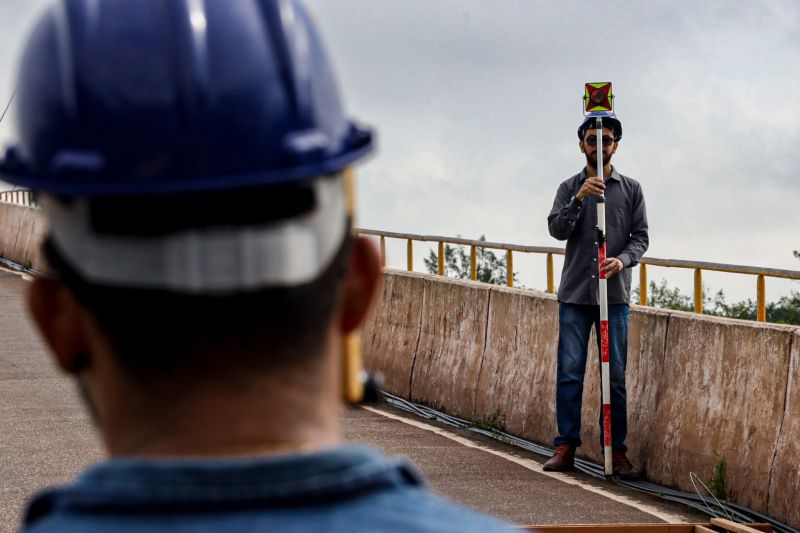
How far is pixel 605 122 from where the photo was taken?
10844mm

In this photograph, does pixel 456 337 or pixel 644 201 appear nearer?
pixel 644 201

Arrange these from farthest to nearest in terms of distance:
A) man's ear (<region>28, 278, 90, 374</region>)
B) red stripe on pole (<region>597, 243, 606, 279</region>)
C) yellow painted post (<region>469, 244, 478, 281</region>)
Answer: yellow painted post (<region>469, 244, 478, 281</region>)
red stripe on pole (<region>597, 243, 606, 279</region>)
man's ear (<region>28, 278, 90, 374</region>)

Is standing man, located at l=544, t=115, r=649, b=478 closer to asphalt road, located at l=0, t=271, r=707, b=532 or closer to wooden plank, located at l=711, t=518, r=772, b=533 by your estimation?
asphalt road, located at l=0, t=271, r=707, b=532

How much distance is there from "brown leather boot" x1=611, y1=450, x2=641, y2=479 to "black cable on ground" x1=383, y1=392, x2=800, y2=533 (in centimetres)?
4

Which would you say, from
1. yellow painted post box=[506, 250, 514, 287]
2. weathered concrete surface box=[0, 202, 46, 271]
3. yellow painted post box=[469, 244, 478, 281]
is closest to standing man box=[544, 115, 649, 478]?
yellow painted post box=[506, 250, 514, 287]

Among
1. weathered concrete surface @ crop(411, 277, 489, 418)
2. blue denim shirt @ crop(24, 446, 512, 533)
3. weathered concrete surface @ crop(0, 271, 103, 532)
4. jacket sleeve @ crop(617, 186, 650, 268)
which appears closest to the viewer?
blue denim shirt @ crop(24, 446, 512, 533)

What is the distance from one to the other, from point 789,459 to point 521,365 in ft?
13.1

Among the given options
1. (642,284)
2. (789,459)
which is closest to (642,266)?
(642,284)

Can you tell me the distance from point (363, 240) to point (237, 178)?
0.75 feet

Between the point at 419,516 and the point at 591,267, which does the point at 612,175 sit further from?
the point at 419,516

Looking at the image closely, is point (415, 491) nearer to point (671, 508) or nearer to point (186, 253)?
point (186, 253)

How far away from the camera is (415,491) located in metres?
1.24

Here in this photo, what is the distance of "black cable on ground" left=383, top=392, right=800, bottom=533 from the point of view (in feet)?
29.4

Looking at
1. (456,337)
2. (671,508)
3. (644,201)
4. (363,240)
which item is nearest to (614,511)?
(671,508)
